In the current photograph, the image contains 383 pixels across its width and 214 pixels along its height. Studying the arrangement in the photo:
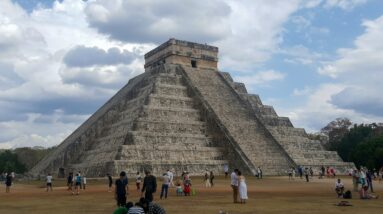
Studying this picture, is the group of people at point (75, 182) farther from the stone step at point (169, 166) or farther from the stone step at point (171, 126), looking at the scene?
the stone step at point (171, 126)

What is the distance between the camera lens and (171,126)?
3350 centimetres

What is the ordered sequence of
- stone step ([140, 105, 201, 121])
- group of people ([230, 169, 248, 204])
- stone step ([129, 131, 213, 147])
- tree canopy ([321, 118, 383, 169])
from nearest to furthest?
group of people ([230, 169, 248, 204]) < stone step ([129, 131, 213, 147]) < stone step ([140, 105, 201, 121]) < tree canopy ([321, 118, 383, 169])

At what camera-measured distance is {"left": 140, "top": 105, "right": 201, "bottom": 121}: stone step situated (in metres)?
33.4

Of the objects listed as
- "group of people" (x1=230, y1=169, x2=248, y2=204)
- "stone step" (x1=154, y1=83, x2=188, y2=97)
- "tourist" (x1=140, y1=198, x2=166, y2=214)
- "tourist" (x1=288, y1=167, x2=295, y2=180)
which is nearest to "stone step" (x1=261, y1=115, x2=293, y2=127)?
"tourist" (x1=288, y1=167, x2=295, y2=180)

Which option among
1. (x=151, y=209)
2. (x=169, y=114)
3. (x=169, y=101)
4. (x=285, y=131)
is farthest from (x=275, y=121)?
(x=151, y=209)

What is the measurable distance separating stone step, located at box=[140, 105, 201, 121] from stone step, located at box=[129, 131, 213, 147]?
186 centimetres

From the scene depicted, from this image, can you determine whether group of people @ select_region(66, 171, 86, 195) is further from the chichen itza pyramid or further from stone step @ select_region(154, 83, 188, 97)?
stone step @ select_region(154, 83, 188, 97)

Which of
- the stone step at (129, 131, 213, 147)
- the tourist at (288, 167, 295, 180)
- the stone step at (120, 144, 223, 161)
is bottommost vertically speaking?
the tourist at (288, 167, 295, 180)

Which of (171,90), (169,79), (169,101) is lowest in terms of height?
(169,101)

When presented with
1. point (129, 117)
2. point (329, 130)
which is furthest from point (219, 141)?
point (329, 130)

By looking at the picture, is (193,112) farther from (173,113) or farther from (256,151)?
(256,151)

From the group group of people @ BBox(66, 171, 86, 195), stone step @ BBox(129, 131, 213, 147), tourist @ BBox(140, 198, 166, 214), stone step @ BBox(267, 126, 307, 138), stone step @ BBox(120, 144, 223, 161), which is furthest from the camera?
stone step @ BBox(267, 126, 307, 138)

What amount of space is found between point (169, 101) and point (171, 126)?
3.23 m

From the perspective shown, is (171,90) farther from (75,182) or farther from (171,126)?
(75,182)
